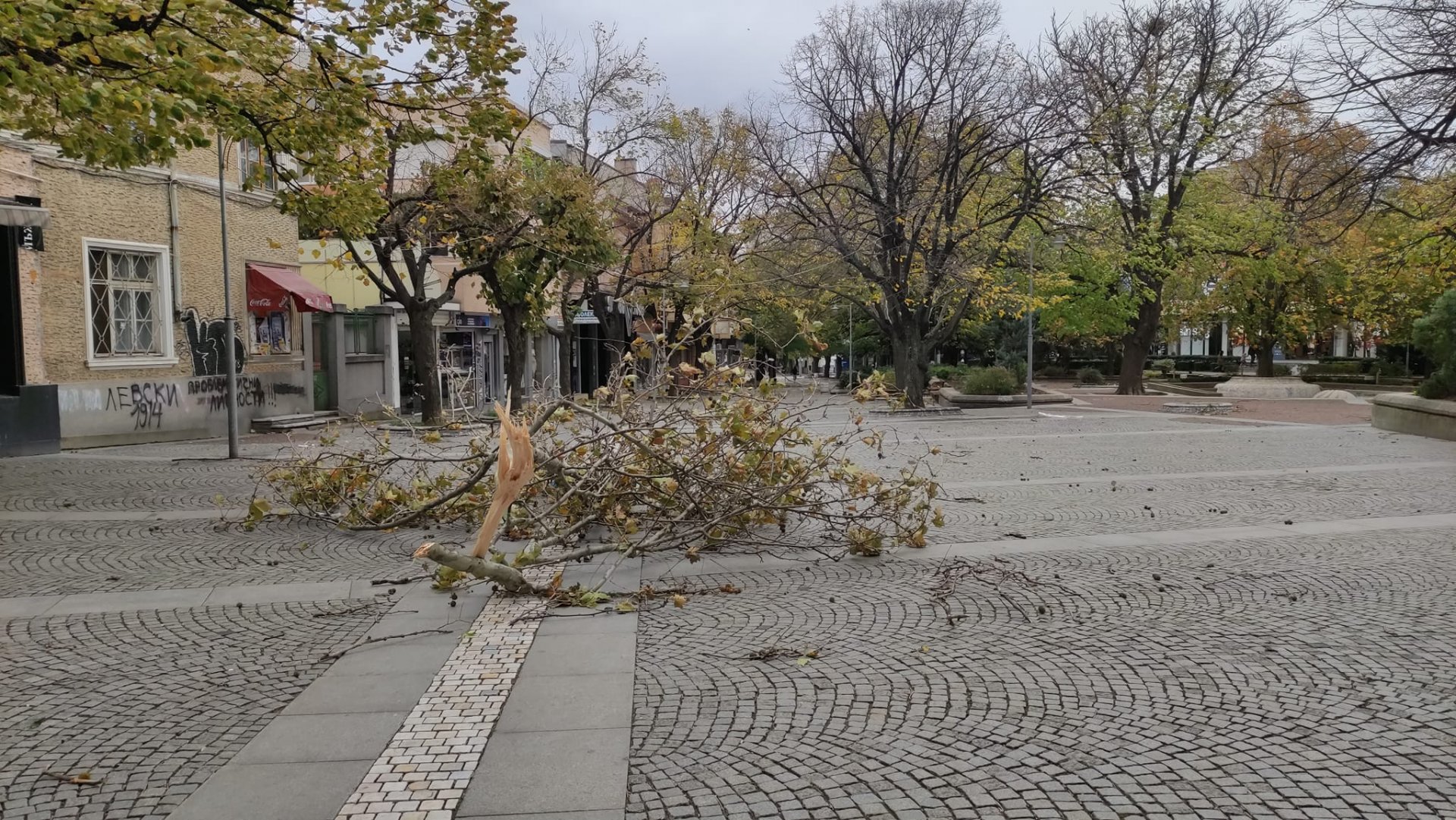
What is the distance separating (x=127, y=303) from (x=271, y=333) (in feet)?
13.8

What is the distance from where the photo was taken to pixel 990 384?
29.6 m

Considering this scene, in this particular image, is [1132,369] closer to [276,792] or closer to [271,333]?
[271,333]

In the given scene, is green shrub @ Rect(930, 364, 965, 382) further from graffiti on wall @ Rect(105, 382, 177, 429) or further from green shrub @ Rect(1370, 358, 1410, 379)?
graffiti on wall @ Rect(105, 382, 177, 429)

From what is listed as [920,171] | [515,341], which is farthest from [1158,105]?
[515,341]

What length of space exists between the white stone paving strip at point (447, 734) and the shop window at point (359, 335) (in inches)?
803

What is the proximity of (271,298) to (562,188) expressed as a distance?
251 inches

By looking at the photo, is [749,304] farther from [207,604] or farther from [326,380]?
[207,604]

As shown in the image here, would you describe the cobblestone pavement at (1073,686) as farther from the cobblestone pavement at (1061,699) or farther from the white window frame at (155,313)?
the white window frame at (155,313)

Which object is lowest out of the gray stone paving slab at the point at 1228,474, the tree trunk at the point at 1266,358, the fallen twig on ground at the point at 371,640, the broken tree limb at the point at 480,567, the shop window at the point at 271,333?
the gray stone paving slab at the point at 1228,474

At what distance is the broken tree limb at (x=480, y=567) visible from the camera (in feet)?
18.4

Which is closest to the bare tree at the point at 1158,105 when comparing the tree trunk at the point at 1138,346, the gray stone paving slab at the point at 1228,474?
the tree trunk at the point at 1138,346

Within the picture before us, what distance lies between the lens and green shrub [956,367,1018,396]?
29.6 m

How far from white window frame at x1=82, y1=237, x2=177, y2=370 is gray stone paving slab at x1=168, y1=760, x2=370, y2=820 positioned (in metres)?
14.7

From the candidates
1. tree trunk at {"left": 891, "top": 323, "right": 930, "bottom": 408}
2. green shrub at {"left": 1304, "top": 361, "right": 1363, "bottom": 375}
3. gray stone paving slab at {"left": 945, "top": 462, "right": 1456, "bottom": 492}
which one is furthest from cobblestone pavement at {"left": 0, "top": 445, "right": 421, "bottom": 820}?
green shrub at {"left": 1304, "top": 361, "right": 1363, "bottom": 375}
